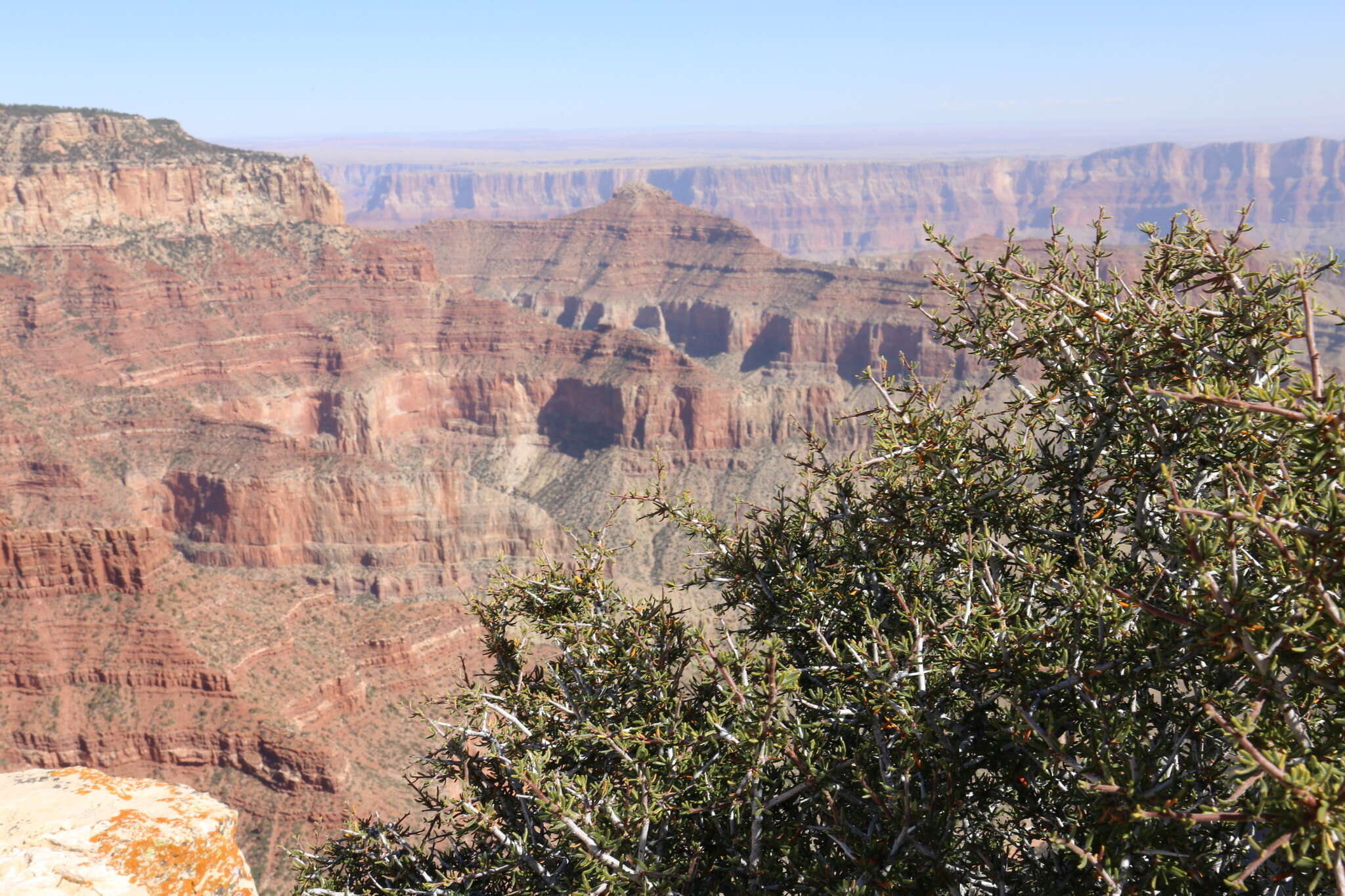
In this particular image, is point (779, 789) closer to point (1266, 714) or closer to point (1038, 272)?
point (1266, 714)

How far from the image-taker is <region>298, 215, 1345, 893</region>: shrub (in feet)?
19.1

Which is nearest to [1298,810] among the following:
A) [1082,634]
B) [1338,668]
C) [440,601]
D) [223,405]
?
[1338,668]

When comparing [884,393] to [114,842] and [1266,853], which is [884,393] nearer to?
[1266,853]

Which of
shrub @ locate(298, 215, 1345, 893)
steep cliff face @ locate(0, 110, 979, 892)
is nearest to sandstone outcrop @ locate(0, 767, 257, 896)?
shrub @ locate(298, 215, 1345, 893)

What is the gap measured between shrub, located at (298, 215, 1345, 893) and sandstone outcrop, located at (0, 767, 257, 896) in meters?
1.55

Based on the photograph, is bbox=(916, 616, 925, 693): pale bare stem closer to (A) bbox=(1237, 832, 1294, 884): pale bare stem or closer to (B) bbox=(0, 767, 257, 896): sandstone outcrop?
(A) bbox=(1237, 832, 1294, 884): pale bare stem

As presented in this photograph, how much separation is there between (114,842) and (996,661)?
6.62m

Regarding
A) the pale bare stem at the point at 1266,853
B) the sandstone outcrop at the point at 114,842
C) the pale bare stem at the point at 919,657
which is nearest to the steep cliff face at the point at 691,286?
the sandstone outcrop at the point at 114,842

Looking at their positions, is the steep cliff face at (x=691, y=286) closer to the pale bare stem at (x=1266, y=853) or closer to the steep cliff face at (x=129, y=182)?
the steep cliff face at (x=129, y=182)

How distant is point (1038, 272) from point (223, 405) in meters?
89.3

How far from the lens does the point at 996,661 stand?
7.11 metres

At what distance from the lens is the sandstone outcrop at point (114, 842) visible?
21.4 ft

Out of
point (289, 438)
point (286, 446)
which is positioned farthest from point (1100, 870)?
point (289, 438)

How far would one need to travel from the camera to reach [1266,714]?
6.39 meters
